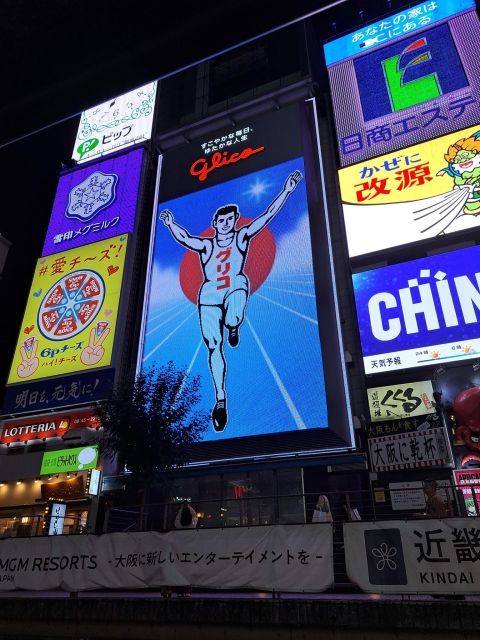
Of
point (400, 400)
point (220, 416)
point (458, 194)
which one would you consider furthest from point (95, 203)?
point (400, 400)

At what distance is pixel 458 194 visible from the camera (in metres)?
17.5

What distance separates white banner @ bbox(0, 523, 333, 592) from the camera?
6992 mm

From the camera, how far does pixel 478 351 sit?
49.7 feet

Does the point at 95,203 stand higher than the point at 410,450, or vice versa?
the point at 95,203

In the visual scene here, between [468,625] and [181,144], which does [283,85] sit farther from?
[468,625]

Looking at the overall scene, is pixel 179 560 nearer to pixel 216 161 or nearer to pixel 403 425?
pixel 403 425

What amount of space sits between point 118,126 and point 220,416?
66.6 feet

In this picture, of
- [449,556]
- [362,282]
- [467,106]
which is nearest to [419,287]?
[362,282]

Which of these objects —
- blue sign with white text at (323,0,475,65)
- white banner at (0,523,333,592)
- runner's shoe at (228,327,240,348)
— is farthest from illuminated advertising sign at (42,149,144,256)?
white banner at (0,523,333,592)

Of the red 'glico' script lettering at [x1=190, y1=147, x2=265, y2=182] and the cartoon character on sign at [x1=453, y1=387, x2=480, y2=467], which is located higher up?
the red 'glico' script lettering at [x1=190, y1=147, x2=265, y2=182]

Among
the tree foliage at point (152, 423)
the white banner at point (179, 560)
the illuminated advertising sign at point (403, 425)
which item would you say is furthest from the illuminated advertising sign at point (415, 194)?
the white banner at point (179, 560)

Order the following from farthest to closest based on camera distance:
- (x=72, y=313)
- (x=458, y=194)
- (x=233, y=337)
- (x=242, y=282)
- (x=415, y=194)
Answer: (x=72, y=313)
(x=242, y=282)
(x=415, y=194)
(x=233, y=337)
(x=458, y=194)

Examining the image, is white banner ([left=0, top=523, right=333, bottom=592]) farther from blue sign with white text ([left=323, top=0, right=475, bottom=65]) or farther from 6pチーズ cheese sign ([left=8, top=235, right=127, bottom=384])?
blue sign with white text ([left=323, top=0, right=475, bottom=65])

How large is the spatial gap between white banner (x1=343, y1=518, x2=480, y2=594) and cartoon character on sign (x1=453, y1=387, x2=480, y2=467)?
28.0 feet
